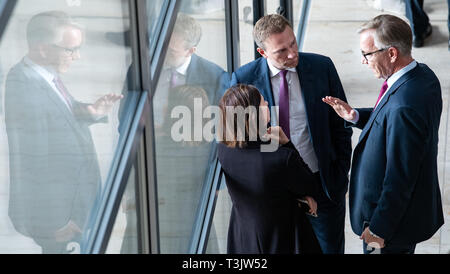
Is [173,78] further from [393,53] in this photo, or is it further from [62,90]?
[62,90]

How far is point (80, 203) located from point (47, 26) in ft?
2.28

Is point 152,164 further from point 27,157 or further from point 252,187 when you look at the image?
point 27,157

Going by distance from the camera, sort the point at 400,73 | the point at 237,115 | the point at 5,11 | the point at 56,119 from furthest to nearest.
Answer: the point at 400,73 → the point at 237,115 → the point at 56,119 → the point at 5,11

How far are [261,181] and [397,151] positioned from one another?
25.8 inches

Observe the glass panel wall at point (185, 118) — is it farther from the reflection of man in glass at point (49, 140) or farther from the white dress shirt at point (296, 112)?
the reflection of man in glass at point (49, 140)

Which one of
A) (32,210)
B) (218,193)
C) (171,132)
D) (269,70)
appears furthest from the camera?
(218,193)

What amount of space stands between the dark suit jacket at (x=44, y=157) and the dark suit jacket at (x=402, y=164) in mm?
1446

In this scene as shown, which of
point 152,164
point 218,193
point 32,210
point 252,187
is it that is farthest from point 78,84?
point 218,193

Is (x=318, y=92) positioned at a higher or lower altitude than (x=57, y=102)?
lower

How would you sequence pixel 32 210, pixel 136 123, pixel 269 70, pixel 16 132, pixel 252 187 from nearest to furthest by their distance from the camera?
pixel 16 132 < pixel 32 210 < pixel 136 123 < pixel 252 187 < pixel 269 70

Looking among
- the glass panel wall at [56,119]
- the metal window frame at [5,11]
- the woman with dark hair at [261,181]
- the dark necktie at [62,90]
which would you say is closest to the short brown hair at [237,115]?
the woman with dark hair at [261,181]

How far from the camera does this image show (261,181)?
11.1 feet

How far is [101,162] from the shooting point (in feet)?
9.57

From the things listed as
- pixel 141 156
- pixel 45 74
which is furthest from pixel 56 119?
pixel 141 156
